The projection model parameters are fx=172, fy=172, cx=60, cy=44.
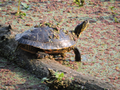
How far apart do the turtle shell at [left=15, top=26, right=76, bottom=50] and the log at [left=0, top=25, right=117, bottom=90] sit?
0.28 m

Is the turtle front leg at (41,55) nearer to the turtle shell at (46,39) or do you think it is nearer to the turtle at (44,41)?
the turtle at (44,41)

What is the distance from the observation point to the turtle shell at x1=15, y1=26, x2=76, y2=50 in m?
3.55

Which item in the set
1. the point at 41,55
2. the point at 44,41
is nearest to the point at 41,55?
the point at 41,55

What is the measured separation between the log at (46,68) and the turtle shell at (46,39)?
11.1 inches

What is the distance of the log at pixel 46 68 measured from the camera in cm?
267

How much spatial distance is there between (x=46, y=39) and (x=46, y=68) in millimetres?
695

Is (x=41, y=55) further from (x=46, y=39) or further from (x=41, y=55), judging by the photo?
(x=46, y=39)

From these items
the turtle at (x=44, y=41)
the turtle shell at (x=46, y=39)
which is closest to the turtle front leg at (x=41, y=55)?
the turtle at (x=44, y=41)

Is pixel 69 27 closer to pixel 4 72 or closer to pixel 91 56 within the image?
pixel 91 56

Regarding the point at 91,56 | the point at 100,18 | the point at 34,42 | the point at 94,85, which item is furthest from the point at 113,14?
the point at 94,85

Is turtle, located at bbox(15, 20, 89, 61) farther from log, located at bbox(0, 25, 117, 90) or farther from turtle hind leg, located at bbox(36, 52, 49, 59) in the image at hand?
log, located at bbox(0, 25, 117, 90)

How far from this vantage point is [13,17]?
636 cm

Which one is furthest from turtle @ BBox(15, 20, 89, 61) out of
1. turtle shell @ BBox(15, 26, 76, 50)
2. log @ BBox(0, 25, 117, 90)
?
log @ BBox(0, 25, 117, 90)

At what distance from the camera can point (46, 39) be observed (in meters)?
3.65
